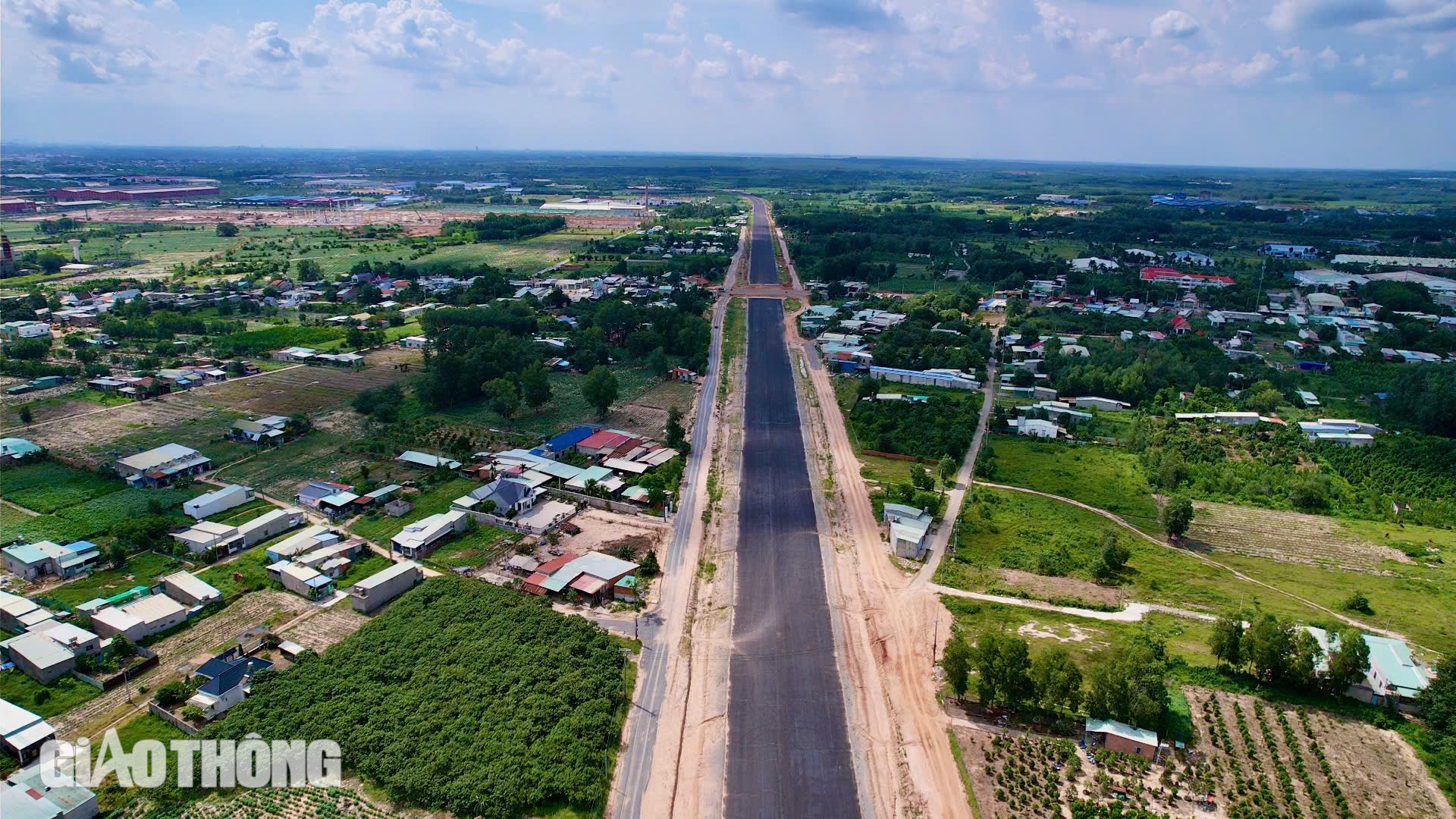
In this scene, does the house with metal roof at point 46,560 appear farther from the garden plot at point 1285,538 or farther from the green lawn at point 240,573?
the garden plot at point 1285,538

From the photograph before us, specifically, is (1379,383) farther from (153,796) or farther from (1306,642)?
(153,796)

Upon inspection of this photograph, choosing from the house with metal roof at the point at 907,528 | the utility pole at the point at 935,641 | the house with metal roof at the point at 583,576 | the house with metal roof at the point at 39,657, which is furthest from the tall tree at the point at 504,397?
the utility pole at the point at 935,641

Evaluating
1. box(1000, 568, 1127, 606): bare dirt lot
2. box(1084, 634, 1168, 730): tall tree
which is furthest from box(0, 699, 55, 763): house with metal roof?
box(1000, 568, 1127, 606): bare dirt lot

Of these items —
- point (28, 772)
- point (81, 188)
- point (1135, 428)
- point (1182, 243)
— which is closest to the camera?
point (28, 772)

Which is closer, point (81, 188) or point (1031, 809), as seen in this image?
point (1031, 809)

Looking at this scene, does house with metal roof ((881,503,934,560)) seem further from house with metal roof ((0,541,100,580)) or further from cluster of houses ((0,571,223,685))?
house with metal roof ((0,541,100,580))

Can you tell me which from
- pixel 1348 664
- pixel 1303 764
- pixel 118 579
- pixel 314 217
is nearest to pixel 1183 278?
pixel 1348 664

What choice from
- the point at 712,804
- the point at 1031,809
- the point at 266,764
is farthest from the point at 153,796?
the point at 1031,809

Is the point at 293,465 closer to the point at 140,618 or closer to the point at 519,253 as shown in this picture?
the point at 140,618
